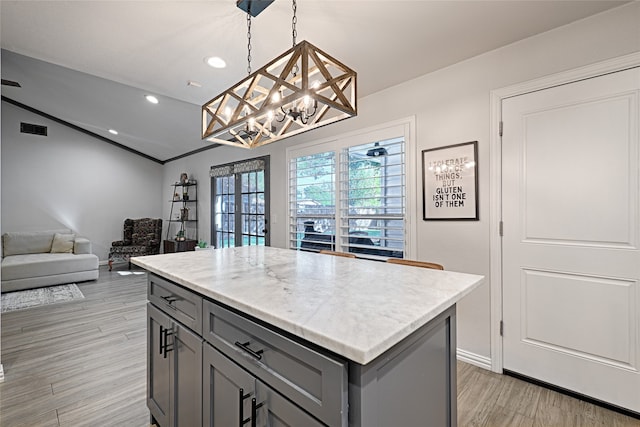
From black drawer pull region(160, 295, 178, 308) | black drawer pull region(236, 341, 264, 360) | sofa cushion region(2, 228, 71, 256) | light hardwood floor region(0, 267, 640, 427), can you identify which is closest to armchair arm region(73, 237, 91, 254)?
sofa cushion region(2, 228, 71, 256)

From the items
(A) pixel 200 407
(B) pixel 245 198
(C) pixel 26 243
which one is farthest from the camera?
(C) pixel 26 243

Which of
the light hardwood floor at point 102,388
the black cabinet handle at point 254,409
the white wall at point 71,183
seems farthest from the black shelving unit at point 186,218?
the black cabinet handle at point 254,409

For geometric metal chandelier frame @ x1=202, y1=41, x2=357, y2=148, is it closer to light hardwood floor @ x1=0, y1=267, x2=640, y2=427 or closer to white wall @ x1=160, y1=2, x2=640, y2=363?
white wall @ x1=160, y1=2, x2=640, y2=363

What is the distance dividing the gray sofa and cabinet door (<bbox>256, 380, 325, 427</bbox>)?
563cm

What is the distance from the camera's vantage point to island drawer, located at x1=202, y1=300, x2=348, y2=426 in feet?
2.30

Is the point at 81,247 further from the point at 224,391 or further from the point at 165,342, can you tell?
the point at 224,391

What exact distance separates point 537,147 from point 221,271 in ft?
7.44

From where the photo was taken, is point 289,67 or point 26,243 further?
point 26,243

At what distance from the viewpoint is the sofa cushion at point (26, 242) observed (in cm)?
512

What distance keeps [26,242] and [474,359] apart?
23.9 ft

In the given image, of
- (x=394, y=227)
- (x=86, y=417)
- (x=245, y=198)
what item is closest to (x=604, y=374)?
(x=394, y=227)

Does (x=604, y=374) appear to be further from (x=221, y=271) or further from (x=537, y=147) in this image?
(x=221, y=271)

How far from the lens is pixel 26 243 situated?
5.25 m

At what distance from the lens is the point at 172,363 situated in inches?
56.3
